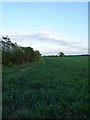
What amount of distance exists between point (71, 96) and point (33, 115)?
1724 mm

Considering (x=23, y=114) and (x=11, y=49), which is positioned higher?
(x=11, y=49)

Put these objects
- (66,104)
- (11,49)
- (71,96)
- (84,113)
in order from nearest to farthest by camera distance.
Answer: (84,113)
(66,104)
(71,96)
(11,49)

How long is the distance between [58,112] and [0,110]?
1410 mm

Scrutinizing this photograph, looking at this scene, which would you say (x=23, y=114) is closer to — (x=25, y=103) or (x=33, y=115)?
(x=33, y=115)

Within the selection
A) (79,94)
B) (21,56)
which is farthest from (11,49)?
(79,94)

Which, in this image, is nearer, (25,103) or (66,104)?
(66,104)

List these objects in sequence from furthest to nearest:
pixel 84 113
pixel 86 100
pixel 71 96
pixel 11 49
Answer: pixel 11 49
pixel 71 96
pixel 86 100
pixel 84 113

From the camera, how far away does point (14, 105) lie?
6.44 metres

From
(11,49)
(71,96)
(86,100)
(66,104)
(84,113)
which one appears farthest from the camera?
(11,49)

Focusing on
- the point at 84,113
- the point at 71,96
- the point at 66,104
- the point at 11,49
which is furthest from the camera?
the point at 11,49

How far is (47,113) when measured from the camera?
5441 millimetres

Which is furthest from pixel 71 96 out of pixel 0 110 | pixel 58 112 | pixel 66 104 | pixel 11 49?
pixel 11 49

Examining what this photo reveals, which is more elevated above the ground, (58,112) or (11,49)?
(11,49)

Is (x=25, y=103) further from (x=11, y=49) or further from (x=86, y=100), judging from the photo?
(x=11, y=49)
